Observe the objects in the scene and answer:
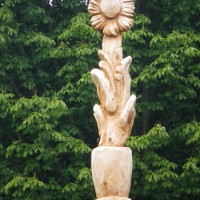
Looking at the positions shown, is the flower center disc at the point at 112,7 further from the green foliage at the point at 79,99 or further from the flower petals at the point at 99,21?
→ the green foliage at the point at 79,99

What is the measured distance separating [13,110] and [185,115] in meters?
4.47

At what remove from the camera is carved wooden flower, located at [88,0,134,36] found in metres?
9.53

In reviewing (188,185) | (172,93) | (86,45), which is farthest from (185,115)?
(86,45)

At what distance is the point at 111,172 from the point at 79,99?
6.40m

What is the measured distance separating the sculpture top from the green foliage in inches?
200

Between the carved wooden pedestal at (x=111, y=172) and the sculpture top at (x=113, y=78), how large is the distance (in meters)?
0.20

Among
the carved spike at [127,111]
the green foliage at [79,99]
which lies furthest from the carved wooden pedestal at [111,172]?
the green foliage at [79,99]

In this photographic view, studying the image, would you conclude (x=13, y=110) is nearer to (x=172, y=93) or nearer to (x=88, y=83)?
(x=88, y=83)

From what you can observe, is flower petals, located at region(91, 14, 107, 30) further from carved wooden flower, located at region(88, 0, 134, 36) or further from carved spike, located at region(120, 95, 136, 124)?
carved spike, located at region(120, 95, 136, 124)

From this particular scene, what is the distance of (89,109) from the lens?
15.7m

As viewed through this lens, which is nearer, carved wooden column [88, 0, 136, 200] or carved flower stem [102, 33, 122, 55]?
carved wooden column [88, 0, 136, 200]

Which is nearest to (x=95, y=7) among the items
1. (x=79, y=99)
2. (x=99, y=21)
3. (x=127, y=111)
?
(x=99, y=21)

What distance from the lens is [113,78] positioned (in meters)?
9.32

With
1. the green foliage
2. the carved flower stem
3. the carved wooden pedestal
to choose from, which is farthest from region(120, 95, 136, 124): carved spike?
the green foliage
